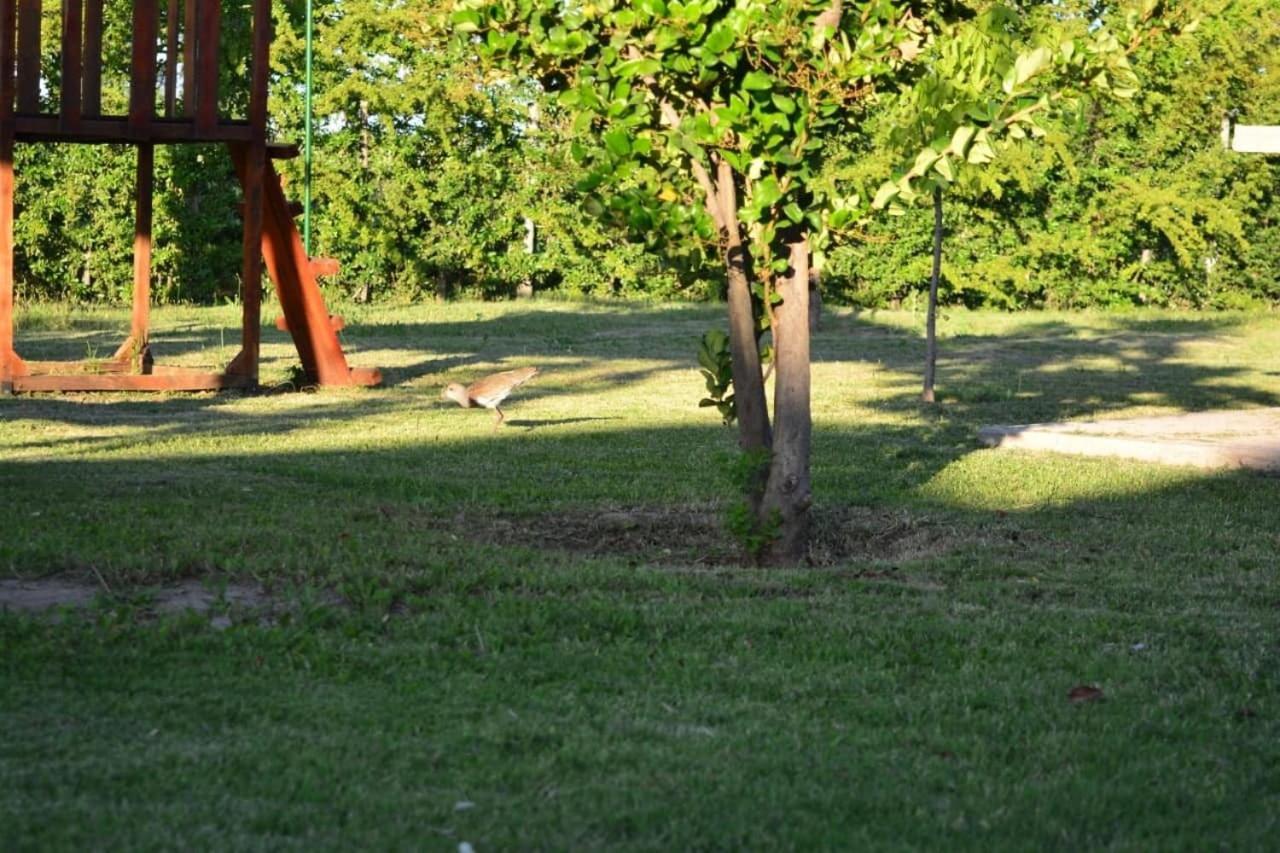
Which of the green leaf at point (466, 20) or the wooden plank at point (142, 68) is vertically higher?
the wooden plank at point (142, 68)

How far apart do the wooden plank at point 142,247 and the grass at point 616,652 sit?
2.57m

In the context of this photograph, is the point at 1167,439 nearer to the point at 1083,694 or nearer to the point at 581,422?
the point at 581,422

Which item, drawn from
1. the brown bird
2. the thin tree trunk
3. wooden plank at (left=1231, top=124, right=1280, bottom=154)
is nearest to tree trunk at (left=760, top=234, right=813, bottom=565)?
the thin tree trunk

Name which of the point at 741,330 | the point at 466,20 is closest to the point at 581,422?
the point at 741,330

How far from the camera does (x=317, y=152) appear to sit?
76.6ft

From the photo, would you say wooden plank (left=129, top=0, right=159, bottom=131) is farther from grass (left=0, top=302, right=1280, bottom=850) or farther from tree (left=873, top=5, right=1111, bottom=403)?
tree (left=873, top=5, right=1111, bottom=403)

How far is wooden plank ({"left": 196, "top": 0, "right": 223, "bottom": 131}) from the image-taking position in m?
12.2

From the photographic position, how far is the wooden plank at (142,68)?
12.2 metres

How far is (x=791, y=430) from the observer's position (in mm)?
6777

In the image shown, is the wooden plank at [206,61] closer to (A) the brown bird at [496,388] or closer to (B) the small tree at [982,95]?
(A) the brown bird at [496,388]

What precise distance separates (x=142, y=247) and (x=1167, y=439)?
7.95 metres

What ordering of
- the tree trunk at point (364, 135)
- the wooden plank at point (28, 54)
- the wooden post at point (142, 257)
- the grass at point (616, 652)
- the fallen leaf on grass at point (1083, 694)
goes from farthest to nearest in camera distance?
the tree trunk at point (364, 135)
the wooden post at point (142, 257)
the wooden plank at point (28, 54)
the fallen leaf on grass at point (1083, 694)
the grass at point (616, 652)

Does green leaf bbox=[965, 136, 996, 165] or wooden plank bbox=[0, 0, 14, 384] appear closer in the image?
green leaf bbox=[965, 136, 996, 165]

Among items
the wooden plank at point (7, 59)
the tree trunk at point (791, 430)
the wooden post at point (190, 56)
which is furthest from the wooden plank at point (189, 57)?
the tree trunk at point (791, 430)
